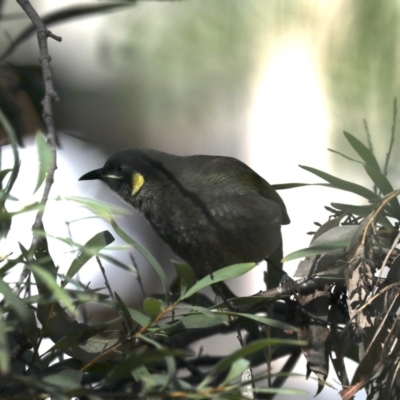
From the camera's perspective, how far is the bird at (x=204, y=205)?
1965 millimetres

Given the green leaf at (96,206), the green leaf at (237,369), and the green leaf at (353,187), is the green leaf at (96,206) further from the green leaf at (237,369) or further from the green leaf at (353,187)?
the green leaf at (353,187)

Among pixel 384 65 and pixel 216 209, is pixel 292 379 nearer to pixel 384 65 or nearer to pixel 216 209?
pixel 216 209

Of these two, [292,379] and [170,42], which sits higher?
[170,42]

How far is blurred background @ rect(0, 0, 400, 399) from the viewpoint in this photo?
1157 millimetres

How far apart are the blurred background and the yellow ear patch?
231mm

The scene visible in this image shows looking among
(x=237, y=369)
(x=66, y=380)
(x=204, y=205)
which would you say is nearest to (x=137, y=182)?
(x=204, y=205)

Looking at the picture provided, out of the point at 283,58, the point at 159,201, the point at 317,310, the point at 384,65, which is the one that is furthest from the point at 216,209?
the point at 384,65

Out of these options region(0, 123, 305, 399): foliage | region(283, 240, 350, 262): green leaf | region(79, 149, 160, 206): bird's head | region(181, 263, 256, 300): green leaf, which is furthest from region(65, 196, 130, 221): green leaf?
region(79, 149, 160, 206): bird's head

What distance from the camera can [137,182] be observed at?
225cm

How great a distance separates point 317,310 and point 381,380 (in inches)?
10.7

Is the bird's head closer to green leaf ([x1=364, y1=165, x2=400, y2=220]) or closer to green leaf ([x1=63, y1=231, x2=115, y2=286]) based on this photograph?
green leaf ([x1=364, y1=165, x2=400, y2=220])

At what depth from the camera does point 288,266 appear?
7.39 feet

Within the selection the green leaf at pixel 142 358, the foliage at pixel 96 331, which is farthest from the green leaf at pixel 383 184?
the green leaf at pixel 142 358

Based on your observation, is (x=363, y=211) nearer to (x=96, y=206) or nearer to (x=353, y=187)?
(x=353, y=187)
